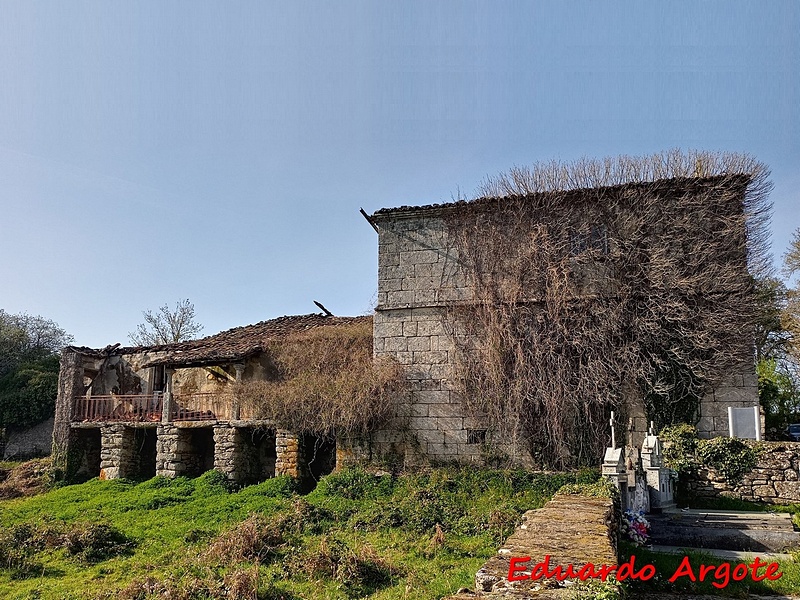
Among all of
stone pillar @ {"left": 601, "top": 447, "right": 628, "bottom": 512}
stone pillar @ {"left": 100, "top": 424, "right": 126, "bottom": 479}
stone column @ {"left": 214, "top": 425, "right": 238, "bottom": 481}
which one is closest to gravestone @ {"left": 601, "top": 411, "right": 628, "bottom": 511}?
stone pillar @ {"left": 601, "top": 447, "right": 628, "bottom": 512}

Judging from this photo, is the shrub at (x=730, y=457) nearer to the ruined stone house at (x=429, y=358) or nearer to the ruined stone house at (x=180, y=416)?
the ruined stone house at (x=429, y=358)

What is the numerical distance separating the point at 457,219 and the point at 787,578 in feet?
34.5

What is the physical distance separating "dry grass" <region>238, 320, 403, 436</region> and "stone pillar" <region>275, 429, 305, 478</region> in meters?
0.46

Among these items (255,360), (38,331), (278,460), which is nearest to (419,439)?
(278,460)

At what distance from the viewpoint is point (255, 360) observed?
2039cm

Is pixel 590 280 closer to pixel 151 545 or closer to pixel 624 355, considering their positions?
pixel 624 355

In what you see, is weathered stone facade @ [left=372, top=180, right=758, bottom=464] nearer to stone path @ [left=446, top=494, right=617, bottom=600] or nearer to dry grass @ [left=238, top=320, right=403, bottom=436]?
dry grass @ [left=238, top=320, right=403, bottom=436]

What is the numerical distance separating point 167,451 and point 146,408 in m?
2.97

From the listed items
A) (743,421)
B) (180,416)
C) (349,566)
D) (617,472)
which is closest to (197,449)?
(180,416)

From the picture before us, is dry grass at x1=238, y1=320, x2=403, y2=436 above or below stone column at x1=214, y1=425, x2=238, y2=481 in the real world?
above

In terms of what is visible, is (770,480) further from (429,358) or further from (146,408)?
(146,408)

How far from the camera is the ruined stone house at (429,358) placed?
13.2 m

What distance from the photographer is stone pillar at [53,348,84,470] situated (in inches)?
819

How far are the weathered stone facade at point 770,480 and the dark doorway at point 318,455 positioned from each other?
941cm
